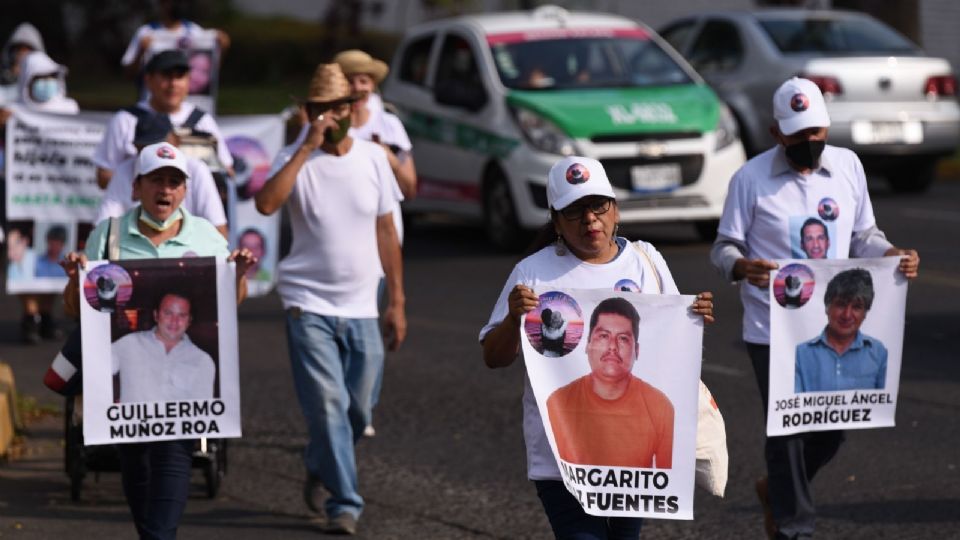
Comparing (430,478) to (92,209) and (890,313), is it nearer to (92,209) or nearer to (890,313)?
(890,313)

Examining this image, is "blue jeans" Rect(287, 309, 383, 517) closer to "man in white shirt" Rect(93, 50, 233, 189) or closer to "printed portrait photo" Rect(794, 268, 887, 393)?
"man in white shirt" Rect(93, 50, 233, 189)

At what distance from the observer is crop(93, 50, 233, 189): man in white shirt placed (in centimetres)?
865

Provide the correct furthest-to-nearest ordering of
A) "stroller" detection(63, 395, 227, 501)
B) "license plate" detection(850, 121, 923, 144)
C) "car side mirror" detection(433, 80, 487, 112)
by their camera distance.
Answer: "license plate" detection(850, 121, 923, 144) < "car side mirror" detection(433, 80, 487, 112) < "stroller" detection(63, 395, 227, 501)

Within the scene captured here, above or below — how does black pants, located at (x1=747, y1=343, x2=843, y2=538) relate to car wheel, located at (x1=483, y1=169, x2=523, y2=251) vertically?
below

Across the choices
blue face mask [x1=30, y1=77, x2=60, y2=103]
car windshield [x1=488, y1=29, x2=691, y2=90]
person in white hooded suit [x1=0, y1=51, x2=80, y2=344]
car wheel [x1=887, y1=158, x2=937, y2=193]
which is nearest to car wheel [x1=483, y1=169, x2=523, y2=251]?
car windshield [x1=488, y1=29, x2=691, y2=90]

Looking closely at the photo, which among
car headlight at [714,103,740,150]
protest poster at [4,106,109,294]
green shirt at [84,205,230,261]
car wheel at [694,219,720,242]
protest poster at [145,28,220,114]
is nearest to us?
green shirt at [84,205,230,261]

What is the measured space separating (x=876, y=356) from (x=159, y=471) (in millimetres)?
2534

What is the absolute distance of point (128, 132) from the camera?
29.2 feet

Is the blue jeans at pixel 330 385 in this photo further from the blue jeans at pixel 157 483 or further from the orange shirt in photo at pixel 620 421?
the orange shirt in photo at pixel 620 421

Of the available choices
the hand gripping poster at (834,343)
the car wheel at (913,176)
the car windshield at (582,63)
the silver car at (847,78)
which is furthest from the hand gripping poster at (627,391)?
the car wheel at (913,176)

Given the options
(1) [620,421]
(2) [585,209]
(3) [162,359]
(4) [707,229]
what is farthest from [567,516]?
(4) [707,229]

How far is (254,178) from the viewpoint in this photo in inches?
468

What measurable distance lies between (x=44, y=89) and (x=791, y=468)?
24.1ft

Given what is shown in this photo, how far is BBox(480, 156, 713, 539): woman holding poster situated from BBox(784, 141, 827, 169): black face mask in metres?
1.43
